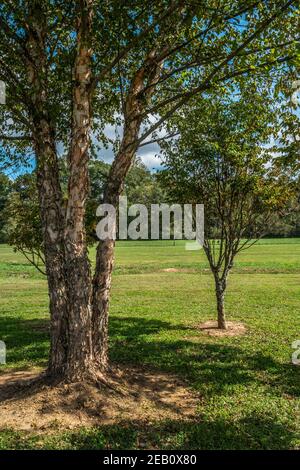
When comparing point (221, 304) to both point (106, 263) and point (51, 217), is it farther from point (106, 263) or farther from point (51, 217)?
point (51, 217)

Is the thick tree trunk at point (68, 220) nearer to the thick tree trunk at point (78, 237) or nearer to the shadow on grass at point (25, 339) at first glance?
the thick tree trunk at point (78, 237)

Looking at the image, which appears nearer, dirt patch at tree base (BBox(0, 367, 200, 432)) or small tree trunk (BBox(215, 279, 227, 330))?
dirt patch at tree base (BBox(0, 367, 200, 432))

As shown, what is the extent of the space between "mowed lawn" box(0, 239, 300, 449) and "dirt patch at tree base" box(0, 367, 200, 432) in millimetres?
216

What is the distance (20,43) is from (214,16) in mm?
2920

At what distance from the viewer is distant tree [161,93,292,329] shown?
966cm

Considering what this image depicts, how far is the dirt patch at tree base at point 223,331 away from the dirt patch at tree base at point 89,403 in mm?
4094

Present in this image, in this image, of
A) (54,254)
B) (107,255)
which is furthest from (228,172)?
(54,254)

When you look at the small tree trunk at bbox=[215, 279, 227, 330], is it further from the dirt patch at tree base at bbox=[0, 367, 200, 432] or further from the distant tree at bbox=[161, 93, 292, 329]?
the dirt patch at tree base at bbox=[0, 367, 200, 432]

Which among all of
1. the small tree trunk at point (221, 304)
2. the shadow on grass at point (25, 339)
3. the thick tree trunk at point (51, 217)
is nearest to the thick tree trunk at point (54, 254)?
the thick tree trunk at point (51, 217)

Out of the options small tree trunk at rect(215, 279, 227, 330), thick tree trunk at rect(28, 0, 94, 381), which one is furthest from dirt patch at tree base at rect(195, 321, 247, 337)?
thick tree trunk at rect(28, 0, 94, 381)

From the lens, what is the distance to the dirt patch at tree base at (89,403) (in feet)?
17.9

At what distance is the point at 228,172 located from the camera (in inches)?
417
